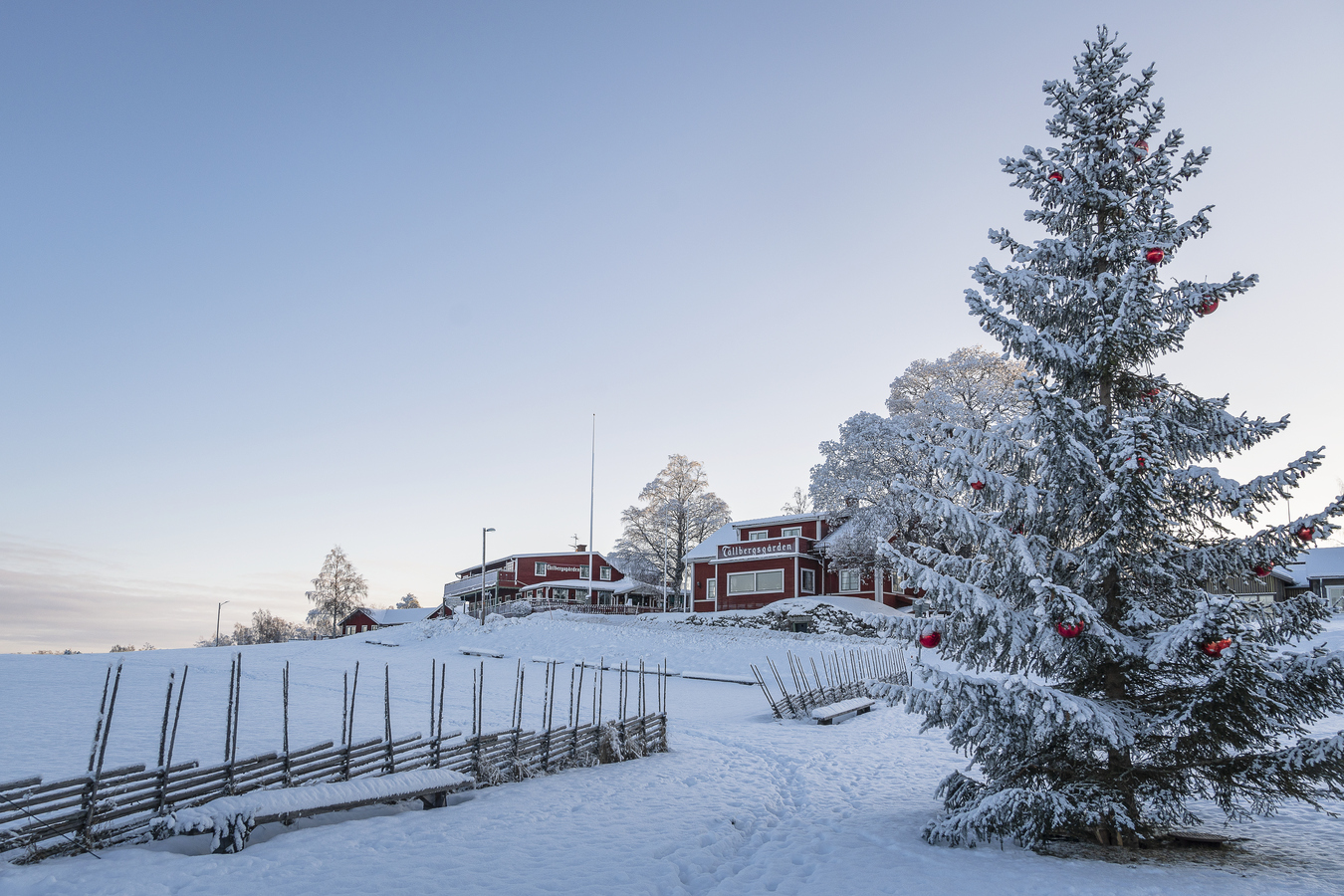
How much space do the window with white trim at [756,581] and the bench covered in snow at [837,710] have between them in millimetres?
20268

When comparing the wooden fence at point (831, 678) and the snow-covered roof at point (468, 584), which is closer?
the wooden fence at point (831, 678)

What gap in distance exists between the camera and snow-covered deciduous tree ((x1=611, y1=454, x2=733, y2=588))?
2311 inches

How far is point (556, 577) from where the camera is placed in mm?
61781

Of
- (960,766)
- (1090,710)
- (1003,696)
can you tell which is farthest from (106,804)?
(960,766)

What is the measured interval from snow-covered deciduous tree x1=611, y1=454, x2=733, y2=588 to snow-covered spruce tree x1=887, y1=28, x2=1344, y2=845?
4876 centimetres

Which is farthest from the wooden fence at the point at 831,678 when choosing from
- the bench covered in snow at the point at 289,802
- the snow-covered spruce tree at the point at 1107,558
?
the bench covered in snow at the point at 289,802

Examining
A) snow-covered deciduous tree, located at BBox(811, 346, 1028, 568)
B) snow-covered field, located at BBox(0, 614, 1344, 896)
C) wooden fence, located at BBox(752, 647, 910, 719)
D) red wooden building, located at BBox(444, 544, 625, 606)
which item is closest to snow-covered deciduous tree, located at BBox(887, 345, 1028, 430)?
snow-covered deciduous tree, located at BBox(811, 346, 1028, 568)

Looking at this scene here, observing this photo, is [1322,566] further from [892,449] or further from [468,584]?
[468,584]

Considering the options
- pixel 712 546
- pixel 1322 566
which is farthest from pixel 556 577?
pixel 1322 566

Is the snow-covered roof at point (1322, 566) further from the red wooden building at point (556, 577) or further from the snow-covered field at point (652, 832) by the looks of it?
the red wooden building at point (556, 577)

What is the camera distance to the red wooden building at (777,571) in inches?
1693

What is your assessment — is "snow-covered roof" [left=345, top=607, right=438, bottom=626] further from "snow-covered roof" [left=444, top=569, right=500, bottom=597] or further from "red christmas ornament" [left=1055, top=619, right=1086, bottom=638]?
"red christmas ornament" [left=1055, top=619, right=1086, bottom=638]

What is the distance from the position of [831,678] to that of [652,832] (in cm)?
1825

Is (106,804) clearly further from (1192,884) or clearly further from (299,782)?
(1192,884)
